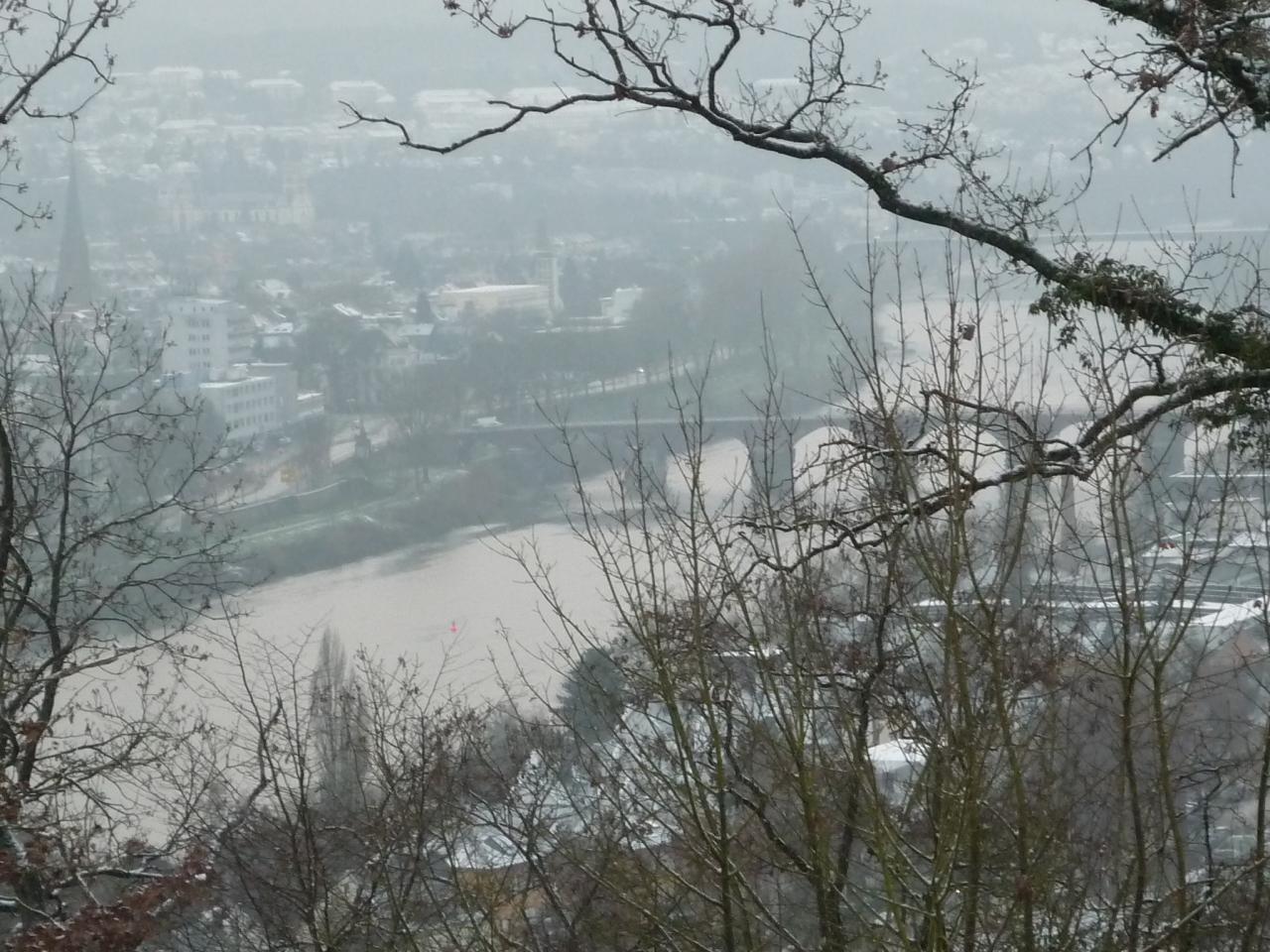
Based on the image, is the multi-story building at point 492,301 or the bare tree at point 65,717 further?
the multi-story building at point 492,301

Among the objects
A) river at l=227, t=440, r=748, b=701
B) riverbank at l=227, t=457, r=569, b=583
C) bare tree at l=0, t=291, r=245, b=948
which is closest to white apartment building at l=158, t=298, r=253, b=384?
riverbank at l=227, t=457, r=569, b=583

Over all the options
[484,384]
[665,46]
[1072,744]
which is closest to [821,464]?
[1072,744]

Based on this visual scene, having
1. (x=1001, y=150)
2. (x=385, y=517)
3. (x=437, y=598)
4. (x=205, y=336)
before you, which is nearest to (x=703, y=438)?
(x=1001, y=150)

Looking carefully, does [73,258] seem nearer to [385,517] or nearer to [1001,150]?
[385,517]

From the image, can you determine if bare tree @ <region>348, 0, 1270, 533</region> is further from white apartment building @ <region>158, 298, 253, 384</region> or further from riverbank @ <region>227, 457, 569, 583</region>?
white apartment building @ <region>158, 298, 253, 384</region>

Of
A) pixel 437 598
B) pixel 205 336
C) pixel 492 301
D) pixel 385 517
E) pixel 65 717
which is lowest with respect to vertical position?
pixel 437 598

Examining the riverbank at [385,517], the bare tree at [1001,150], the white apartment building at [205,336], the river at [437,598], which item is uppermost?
the bare tree at [1001,150]

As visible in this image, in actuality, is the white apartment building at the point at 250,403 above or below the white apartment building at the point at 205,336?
below

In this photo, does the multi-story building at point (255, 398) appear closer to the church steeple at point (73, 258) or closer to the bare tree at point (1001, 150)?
the church steeple at point (73, 258)

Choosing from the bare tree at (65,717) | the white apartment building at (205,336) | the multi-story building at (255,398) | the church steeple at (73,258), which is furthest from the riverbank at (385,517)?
the bare tree at (65,717)
